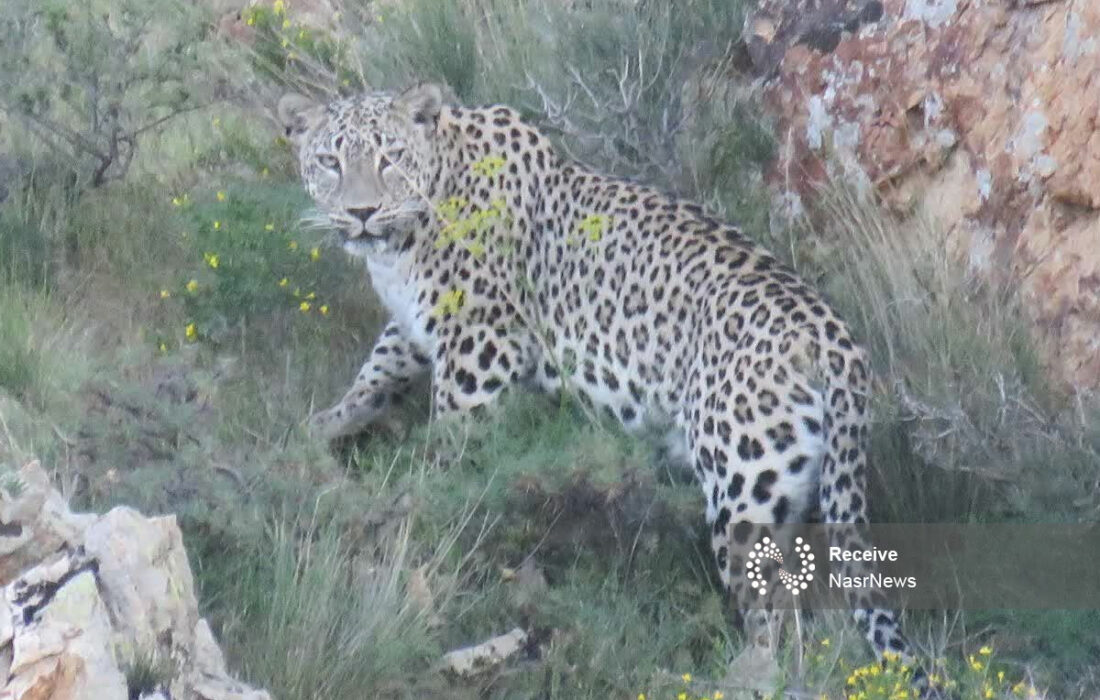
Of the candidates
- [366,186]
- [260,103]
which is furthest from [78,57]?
[366,186]

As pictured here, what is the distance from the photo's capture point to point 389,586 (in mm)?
5840

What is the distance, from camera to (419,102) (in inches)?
309

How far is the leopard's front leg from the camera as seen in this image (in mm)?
7812

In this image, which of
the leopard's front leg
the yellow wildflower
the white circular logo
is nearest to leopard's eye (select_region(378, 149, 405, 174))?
the yellow wildflower

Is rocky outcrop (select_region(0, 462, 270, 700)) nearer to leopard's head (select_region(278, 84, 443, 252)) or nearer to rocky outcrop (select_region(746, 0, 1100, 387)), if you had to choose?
leopard's head (select_region(278, 84, 443, 252))

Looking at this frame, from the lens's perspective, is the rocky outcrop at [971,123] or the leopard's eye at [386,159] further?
the leopard's eye at [386,159]

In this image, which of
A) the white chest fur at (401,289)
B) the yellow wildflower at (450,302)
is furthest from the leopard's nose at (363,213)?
the yellow wildflower at (450,302)

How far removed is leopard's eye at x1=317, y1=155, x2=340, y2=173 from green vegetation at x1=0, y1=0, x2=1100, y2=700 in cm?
55

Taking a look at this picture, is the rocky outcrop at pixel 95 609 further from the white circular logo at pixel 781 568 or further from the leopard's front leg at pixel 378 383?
the leopard's front leg at pixel 378 383

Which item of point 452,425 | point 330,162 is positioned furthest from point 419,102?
point 452,425

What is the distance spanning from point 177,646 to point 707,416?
7.79 ft

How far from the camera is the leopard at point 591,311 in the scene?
6320 millimetres

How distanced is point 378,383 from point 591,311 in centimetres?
101

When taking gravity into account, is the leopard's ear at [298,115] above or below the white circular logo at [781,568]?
above
